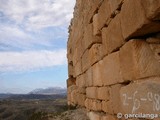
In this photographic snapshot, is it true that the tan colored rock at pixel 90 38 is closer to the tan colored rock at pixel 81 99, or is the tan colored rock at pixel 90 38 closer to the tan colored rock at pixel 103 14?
the tan colored rock at pixel 103 14

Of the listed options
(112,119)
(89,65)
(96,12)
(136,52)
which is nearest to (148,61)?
(136,52)

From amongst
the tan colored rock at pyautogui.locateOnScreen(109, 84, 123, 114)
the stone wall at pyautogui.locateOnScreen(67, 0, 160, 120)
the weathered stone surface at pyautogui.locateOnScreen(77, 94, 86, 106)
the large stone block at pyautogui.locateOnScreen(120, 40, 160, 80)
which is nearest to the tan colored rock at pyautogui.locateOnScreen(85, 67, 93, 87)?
the stone wall at pyautogui.locateOnScreen(67, 0, 160, 120)

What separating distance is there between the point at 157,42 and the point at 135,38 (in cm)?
34

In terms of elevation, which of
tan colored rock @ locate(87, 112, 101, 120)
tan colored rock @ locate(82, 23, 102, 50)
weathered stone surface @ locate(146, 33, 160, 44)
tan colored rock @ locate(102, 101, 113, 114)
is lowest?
tan colored rock @ locate(87, 112, 101, 120)

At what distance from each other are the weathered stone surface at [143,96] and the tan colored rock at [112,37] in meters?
0.82

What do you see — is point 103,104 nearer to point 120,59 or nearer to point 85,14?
point 120,59

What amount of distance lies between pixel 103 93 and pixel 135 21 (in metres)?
2.35

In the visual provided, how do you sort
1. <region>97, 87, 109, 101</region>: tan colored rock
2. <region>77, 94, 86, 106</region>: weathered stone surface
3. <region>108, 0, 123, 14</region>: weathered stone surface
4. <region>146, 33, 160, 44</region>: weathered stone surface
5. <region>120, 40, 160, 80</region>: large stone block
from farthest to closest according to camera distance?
1. <region>77, 94, 86, 106</region>: weathered stone surface
2. <region>97, 87, 109, 101</region>: tan colored rock
3. <region>108, 0, 123, 14</region>: weathered stone surface
4. <region>146, 33, 160, 44</region>: weathered stone surface
5. <region>120, 40, 160, 80</region>: large stone block

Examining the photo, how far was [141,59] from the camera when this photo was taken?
156 inches

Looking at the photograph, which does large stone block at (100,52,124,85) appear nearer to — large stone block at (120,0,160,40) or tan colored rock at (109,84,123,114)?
tan colored rock at (109,84,123,114)

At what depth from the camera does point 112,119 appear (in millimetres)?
5277

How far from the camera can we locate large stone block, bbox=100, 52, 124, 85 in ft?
15.8

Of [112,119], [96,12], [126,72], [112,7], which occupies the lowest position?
[112,119]

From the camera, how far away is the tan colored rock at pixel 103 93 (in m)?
5.62
